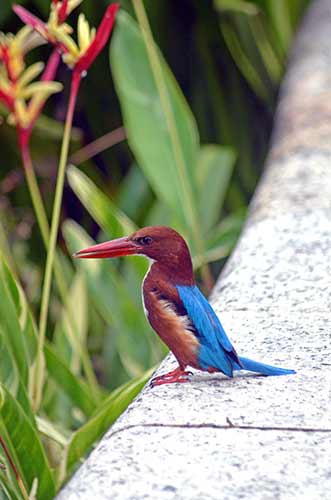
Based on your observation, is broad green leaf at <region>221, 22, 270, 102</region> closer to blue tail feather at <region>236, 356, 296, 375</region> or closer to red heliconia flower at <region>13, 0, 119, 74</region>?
red heliconia flower at <region>13, 0, 119, 74</region>

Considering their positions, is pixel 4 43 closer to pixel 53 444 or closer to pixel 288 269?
pixel 288 269

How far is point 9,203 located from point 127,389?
1.39m

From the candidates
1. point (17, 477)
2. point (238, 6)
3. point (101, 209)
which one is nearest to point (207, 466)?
point (17, 477)

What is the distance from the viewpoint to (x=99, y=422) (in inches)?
44.2

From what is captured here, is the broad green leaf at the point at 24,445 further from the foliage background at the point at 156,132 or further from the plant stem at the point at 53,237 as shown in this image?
the foliage background at the point at 156,132

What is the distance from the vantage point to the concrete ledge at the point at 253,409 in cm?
76

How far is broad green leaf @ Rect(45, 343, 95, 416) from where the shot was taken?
1344 mm

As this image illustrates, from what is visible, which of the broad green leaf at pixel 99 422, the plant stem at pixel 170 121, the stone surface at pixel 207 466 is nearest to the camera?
the stone surface at pixel 207 466

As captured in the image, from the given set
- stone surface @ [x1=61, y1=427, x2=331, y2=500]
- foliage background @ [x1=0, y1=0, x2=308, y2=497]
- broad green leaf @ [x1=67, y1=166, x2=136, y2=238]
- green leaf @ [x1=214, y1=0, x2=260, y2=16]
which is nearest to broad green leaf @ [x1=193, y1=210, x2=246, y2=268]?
foliage background @ [x1=0, y1=0, x2=308, y2=497]

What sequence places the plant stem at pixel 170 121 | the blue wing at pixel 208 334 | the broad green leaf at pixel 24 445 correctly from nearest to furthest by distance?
1. the blue wing at pixel 208 334
2. the broad green leaf at pixel 24 445
3. the plant stem at pixel 170 121

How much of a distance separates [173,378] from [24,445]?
0.20 meters

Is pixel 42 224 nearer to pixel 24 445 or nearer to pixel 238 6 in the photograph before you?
pixel 24 445

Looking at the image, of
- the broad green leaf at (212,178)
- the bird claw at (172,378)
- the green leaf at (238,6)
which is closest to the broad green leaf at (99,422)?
the bird claw at (172,378)

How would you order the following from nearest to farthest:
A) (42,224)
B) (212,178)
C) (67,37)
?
(67,37) < (42,224) < (212,178)
